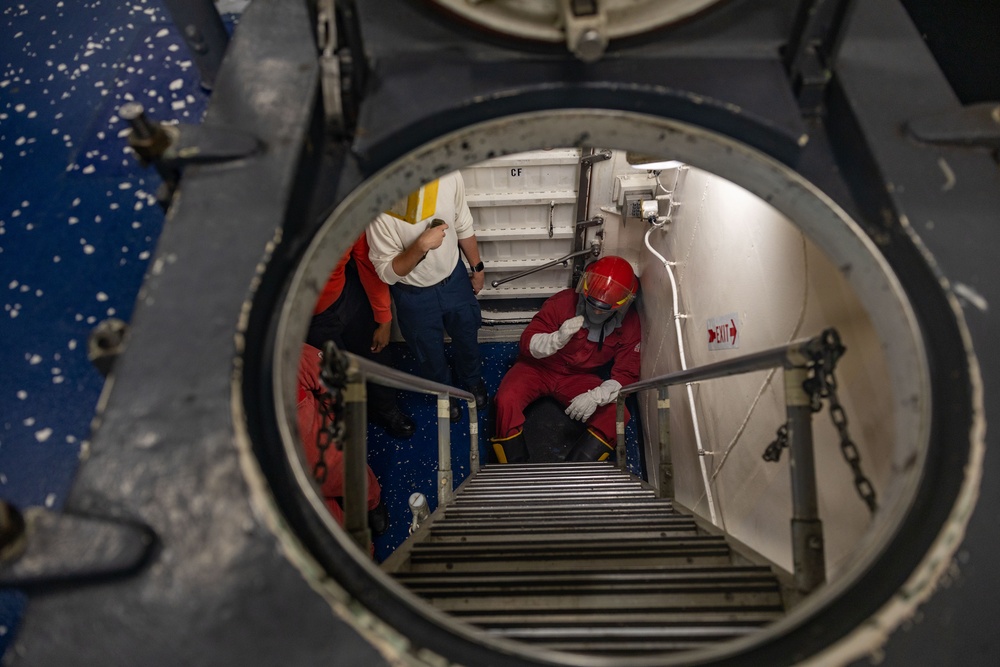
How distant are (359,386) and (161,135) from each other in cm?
90

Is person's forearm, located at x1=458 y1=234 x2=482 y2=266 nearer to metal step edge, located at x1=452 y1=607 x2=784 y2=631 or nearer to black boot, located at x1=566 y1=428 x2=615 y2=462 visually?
black boot, located at x1=566 y1=428 x2=615 y2=462

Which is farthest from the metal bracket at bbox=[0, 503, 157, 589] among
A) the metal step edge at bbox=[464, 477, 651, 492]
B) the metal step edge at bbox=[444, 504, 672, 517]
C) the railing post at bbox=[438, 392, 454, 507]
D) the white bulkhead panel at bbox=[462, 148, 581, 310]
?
the white bulkhead panel at bbox=[462, 148, 581, 310]

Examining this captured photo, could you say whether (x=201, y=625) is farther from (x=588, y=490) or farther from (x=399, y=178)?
(x=588, y=490)

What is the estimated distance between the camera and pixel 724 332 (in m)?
3.11

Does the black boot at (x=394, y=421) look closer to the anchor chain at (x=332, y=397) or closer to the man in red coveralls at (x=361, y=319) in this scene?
the man in red coveralls at (x=361, y=319)

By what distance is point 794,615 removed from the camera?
114cm

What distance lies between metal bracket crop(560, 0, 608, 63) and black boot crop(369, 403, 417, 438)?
11.5ft

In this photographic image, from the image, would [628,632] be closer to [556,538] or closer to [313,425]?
[556,538]

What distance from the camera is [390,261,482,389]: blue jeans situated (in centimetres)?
430

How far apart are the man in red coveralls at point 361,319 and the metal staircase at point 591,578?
6.01ft

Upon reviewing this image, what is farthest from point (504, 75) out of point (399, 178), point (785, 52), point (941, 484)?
point (941, 484)

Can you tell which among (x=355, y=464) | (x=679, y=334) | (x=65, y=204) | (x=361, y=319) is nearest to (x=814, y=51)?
(x=355, y=464)

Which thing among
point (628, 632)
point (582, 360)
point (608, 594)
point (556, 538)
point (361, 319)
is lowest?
point (628, 632)

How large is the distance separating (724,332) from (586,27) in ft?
6.80
